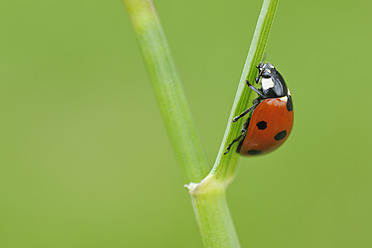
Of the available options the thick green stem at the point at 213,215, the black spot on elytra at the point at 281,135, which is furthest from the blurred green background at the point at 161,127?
the thick green stem at the point at 213,215

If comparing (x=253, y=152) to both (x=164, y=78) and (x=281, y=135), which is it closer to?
(x=281, y=135)

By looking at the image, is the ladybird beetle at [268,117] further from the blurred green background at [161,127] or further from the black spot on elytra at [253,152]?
the blurred green background at [161,127]

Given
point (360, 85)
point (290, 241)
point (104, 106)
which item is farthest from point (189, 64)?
point (290, 241)

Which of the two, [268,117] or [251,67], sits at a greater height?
A: [268,117]

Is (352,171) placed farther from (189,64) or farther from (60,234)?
(60,234)

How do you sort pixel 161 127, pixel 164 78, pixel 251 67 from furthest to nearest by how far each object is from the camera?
pixel 161 127
pixel 164 78
pixel 251 67

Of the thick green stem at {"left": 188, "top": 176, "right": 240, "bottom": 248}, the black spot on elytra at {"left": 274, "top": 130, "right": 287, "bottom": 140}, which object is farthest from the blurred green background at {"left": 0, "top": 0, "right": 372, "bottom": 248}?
the thick green stem at {"left": 188, "top": 176, "right": 240, "bottom": 248}

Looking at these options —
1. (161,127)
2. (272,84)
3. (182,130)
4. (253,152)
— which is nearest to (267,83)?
(272,84)
